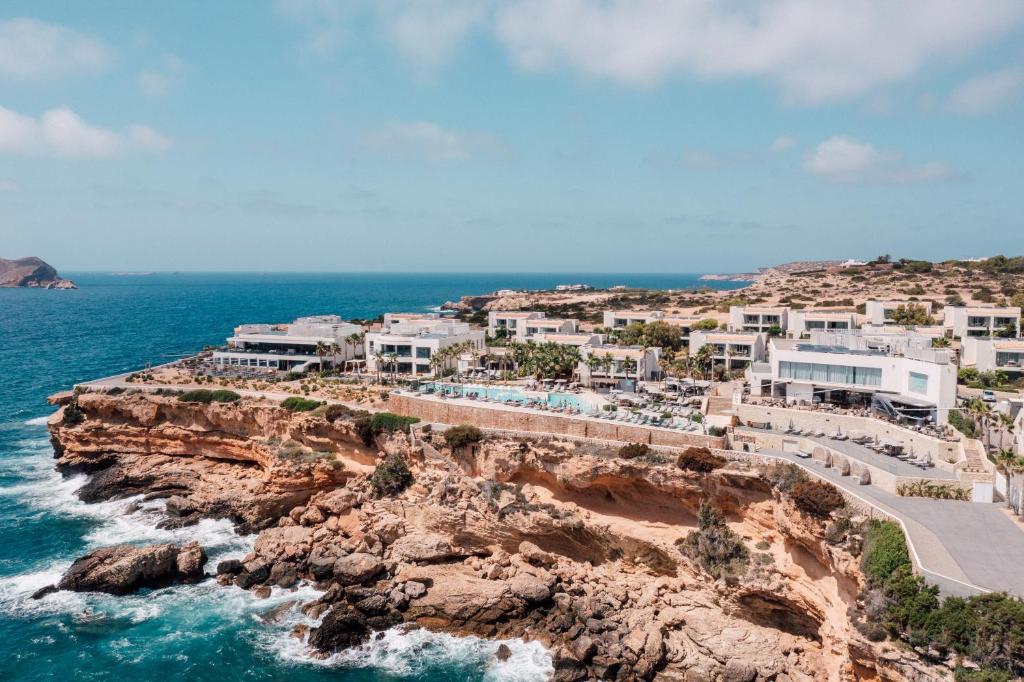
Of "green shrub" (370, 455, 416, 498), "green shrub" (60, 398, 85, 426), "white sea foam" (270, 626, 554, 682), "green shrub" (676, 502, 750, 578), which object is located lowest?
"white sea foam" (270, 626, 554, 682)

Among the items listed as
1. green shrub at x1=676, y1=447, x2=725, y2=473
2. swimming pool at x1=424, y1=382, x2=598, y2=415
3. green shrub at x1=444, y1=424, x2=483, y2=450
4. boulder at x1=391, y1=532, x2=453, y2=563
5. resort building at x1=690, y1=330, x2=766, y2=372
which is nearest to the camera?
green shrub at x1=676, y1=447, x2=725, y2=473

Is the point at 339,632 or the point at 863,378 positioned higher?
the point at 863,378

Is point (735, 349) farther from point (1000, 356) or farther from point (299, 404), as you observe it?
point (299, 404)

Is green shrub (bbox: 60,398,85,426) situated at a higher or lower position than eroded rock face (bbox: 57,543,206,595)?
higher

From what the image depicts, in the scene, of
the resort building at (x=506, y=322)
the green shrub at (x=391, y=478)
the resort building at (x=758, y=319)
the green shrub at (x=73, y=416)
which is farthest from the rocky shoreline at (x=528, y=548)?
the resort building at (x=758, y=319)

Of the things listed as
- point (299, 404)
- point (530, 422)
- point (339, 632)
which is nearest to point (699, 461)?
point (530, 422)

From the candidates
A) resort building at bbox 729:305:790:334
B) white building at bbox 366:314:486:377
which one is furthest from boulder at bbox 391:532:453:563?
resort building at bbox 729:305:790:334

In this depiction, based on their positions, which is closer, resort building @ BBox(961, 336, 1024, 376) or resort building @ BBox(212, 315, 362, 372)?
resort building @ BBox(961, 336, 1024, 376)

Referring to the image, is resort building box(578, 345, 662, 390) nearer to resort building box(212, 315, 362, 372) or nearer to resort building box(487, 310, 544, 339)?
resort building box(487, 310, 544, 339)
